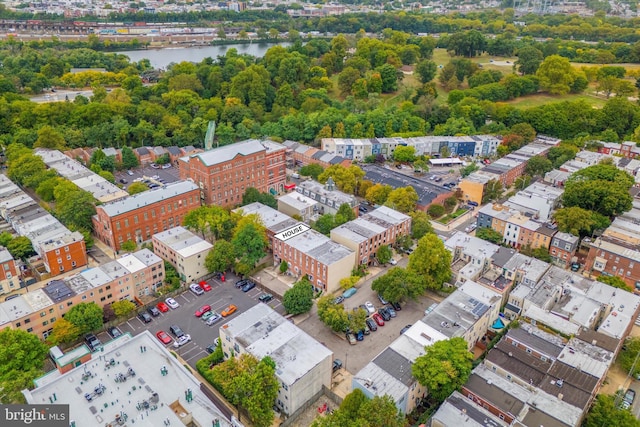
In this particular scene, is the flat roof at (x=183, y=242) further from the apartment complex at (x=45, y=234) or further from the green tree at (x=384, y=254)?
the green tree at (x=384, y=254)

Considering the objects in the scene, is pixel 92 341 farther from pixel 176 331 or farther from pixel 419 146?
pixel 419 146

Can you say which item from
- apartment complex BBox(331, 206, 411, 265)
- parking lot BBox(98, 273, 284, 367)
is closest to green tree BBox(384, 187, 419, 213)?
apartment complex BBox(331, 206, 411, 265)

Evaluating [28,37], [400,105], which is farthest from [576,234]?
[28,37]

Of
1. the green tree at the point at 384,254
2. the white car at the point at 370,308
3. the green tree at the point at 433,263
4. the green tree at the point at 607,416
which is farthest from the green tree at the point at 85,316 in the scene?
the green tree at the point at 607,416

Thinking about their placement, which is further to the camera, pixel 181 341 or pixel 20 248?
pixel 20 248

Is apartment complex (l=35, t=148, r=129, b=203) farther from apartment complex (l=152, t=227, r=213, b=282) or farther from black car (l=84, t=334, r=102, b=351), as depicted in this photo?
black car (l=84, t=334, r=102, b=351)

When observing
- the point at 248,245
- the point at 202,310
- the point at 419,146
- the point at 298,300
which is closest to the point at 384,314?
the point at 298,300
